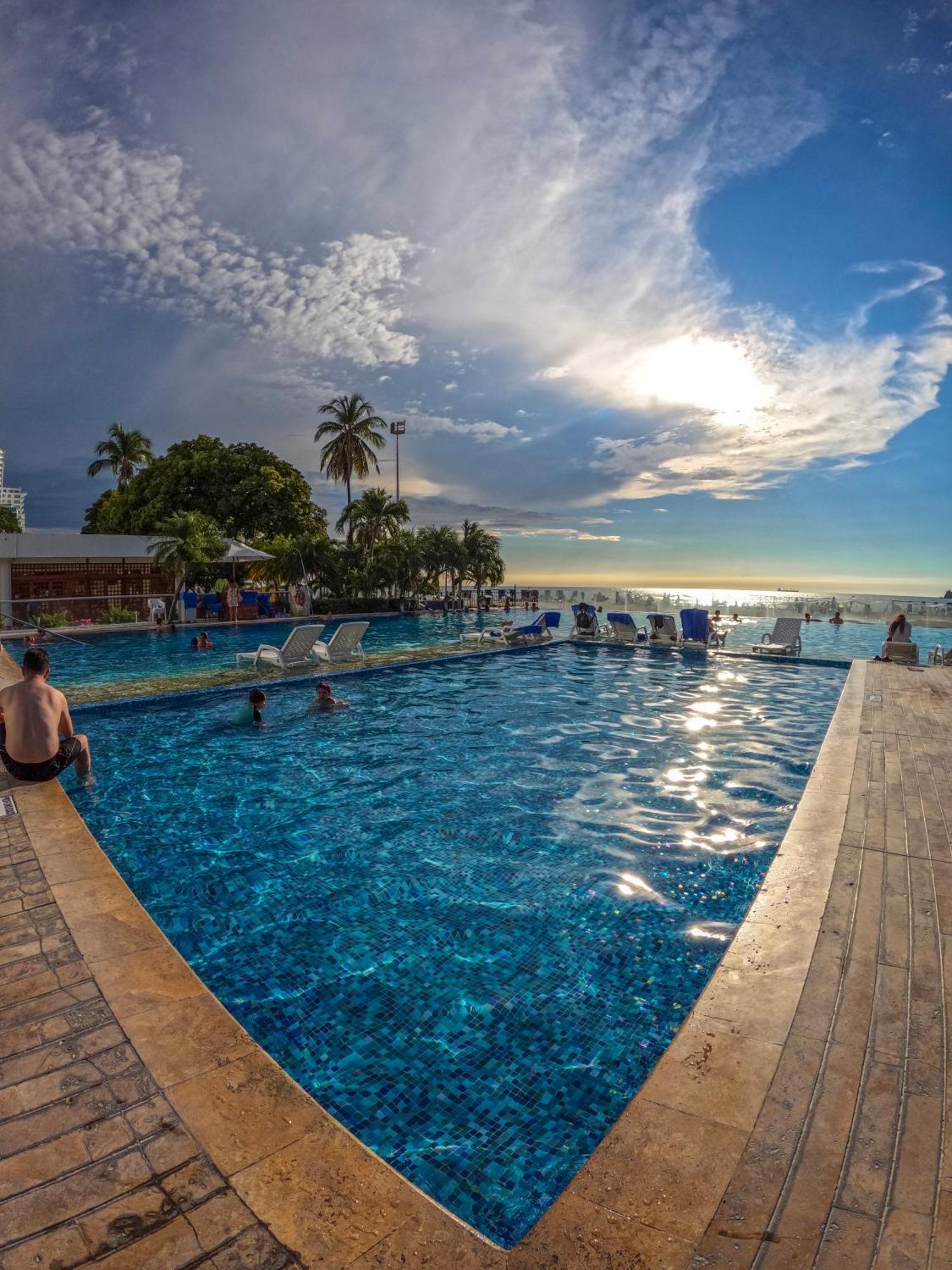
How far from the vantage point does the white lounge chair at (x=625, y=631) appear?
19.6 meters

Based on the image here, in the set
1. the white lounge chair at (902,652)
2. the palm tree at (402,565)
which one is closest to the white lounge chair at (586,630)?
the white lounge chair at (902,652)

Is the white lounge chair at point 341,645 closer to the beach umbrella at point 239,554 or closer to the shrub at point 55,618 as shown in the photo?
the shrub at point 55,618

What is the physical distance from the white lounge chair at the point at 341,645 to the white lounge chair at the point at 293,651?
0.40m

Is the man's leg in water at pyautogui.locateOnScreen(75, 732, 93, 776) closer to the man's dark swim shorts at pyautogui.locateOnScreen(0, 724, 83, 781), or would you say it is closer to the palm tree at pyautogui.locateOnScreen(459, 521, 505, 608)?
the man's dark swim shorts at pyautogui.locateOnScreen(0, 724, 83, 781)

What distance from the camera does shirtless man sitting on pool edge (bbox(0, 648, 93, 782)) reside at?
555 cm

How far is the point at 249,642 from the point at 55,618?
24.0 ft

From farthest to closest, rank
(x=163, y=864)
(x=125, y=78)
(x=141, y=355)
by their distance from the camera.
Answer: (x=141, y=355) → (x=125, y=78) → (x=163, y=864)

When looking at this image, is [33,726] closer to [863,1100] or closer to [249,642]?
[863,1100]

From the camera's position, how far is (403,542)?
111 ft

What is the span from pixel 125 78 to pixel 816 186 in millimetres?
15691

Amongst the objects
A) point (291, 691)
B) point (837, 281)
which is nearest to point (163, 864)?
point (291, 691)

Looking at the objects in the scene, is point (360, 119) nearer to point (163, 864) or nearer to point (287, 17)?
point (287, 17)

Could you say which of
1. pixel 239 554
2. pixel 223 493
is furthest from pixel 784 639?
pixel 223 493

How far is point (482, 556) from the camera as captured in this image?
3981cm
